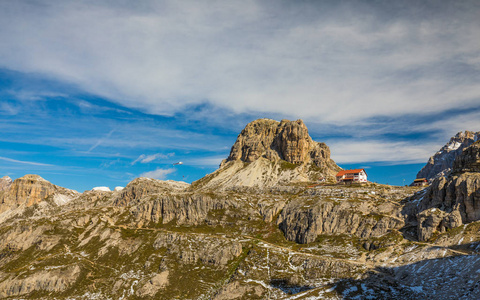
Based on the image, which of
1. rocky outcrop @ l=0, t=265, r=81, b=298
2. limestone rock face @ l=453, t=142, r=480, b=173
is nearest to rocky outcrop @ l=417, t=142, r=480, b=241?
limestone rock face @ l=453, t=142, r=480, b=173

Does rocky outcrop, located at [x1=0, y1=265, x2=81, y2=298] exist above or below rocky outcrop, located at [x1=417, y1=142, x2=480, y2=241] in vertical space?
below

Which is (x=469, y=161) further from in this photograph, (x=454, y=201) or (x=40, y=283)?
(x=40, y=283)

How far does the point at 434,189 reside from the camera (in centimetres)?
18175

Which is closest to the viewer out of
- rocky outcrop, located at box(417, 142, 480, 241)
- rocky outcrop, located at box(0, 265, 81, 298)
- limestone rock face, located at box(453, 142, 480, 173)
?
rocky outcrop, located at box(417, 142, 480, 241)

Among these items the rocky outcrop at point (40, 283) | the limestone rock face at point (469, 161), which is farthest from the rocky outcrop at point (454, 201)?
the rocky outcrop at point (40, 283)

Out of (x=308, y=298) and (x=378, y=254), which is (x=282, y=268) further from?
(x=378, y=254)

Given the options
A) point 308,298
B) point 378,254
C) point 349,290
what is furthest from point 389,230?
point 308,298

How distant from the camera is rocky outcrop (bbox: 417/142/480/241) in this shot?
523ft

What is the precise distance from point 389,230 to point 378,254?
86.6 ft

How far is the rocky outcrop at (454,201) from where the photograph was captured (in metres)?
160

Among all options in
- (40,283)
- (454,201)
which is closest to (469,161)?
(454,201)

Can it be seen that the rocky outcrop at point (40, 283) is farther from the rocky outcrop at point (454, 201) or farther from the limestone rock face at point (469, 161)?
the limestone rock face at point (469, 161)

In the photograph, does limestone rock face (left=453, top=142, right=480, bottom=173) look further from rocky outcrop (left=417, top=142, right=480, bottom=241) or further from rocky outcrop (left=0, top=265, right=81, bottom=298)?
rocky outcrop (left=0, top=265, right=81, bottom=298)

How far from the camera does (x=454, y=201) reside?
169750mm
